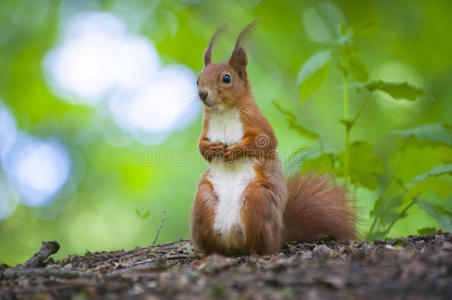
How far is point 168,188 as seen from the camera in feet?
25.0

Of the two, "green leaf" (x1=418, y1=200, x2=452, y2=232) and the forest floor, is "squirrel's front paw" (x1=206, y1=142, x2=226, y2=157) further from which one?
"green leaf" (x1=418, y1=200, x2=452, y2=232)

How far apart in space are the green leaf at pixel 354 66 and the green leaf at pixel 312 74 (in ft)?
1.02

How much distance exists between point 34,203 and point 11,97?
239cm

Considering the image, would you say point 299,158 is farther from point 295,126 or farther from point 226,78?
point 226,78

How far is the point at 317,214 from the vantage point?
2.81 meters

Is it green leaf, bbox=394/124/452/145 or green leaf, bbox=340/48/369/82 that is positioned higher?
green leaf, bbox=340/48/369/82

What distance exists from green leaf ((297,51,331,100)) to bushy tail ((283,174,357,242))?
678 millimetres

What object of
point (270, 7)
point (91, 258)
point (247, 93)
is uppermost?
point (270, 7)

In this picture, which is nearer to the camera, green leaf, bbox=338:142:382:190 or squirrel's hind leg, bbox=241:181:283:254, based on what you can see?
squirrel's hind leg, bbox=241:181:283:254

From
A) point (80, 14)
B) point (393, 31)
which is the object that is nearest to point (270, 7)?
point (393, 31)

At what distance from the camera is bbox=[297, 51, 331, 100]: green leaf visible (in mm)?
2775

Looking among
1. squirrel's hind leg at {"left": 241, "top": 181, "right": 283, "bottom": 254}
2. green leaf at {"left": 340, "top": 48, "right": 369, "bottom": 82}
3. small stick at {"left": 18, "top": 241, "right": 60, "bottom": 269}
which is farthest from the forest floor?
green leaf at {"left": 340, "top": 48, "right": 369, "bottom": 82}

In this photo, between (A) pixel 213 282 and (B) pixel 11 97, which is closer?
(A) pixel 213 282

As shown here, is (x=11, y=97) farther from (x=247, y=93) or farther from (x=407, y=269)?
(x=407, y=269)
